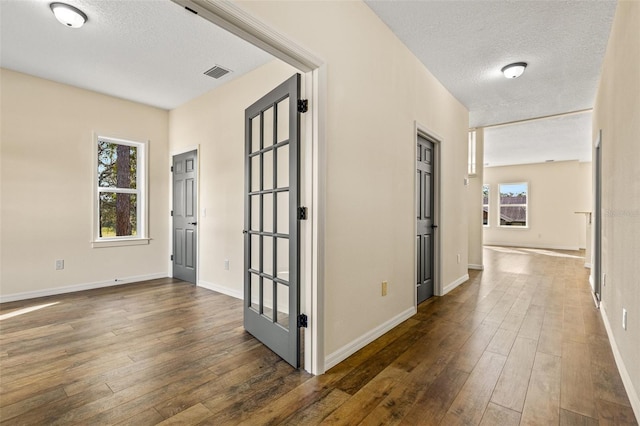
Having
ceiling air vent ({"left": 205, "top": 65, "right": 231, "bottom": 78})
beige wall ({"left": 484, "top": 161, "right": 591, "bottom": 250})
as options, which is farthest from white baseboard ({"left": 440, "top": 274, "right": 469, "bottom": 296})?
beige wall ({"left": 484, "top": 161, "right": 591, "bottom": 250})

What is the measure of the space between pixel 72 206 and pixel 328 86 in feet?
13.5

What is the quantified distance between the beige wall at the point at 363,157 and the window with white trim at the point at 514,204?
27.4ft

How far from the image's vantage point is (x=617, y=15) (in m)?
2.46

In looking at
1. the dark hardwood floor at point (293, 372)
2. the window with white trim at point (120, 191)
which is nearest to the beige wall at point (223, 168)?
the dark hardwood floor at point (293, 372)

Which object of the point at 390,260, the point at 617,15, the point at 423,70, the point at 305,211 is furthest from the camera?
the point at 423,70

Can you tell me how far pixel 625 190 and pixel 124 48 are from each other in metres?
4.54

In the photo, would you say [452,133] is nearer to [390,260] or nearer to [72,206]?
[390,260]

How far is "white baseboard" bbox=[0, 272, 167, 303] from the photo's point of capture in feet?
12.4

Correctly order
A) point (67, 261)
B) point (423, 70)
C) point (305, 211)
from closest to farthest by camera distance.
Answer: point (305, 211) → point (423, 70) → point (67, 261)

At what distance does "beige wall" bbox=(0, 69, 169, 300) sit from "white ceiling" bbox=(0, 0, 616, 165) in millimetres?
293

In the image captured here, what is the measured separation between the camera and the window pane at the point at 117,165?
467 cm

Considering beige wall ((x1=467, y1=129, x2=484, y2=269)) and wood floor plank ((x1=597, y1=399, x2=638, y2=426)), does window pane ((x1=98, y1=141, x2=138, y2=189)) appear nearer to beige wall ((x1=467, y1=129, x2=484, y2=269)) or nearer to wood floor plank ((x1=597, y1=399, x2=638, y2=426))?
wood floor plank ((x1=597, y1=399, x2=638, y2=426))

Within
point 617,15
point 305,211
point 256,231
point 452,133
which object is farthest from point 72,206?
point 617,15

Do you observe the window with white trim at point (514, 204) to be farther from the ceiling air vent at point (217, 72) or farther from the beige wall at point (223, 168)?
the ceiling air vent at point (217, 72)
